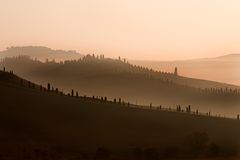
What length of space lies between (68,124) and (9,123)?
11019 mm

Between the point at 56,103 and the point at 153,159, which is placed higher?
the point at 56,103

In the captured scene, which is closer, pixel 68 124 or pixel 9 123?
pixel 9 123

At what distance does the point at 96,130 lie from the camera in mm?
88688

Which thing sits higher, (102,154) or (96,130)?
(96,130)

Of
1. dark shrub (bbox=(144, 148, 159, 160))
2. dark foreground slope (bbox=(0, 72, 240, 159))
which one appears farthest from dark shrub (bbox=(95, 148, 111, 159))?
dark shrub (bbox=(144, 148, 159, 160))

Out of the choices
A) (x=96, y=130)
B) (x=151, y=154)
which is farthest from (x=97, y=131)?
(x=151, y=154)

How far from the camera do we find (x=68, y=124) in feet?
296

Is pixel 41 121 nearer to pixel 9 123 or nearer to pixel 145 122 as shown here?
pixel 9 123

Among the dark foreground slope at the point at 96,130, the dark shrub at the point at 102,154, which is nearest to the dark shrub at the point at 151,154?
the dark foreground slope at the point at 96,130

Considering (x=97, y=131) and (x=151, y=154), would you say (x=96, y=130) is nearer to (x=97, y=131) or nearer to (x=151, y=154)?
(x=97, y=131)

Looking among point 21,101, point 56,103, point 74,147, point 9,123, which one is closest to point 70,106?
point 56,103

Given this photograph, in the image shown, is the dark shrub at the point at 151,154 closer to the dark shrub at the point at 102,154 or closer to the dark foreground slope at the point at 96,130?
the dark foreground slope at the point at 96,130

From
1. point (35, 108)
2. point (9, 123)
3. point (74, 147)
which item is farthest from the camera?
point (35, 108)

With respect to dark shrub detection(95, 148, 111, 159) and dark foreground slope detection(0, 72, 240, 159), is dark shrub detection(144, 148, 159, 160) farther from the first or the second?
dark shrub detection(95, 148, 111, 159)
